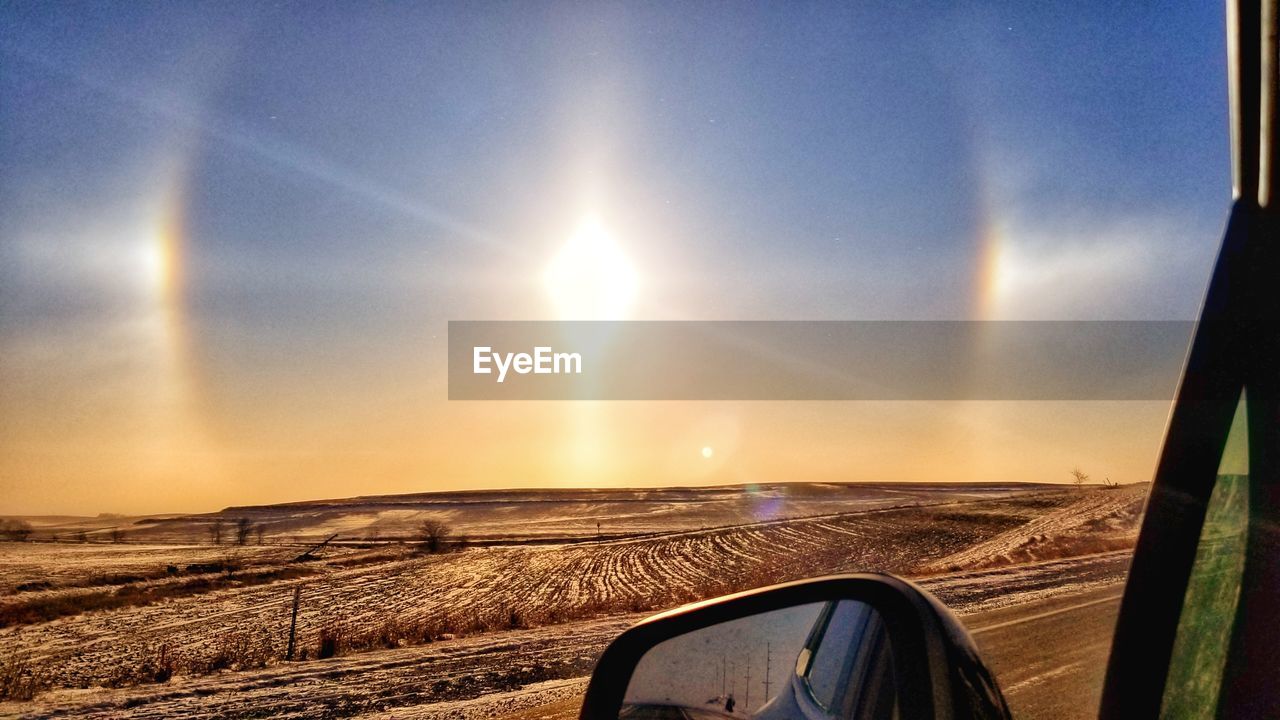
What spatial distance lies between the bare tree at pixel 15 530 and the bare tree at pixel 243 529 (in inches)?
711

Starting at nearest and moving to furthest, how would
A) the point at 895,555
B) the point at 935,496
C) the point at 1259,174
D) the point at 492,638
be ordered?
the point at 1259,174 < the point at 492,638 < the point at 895,555 < the point at 935,496

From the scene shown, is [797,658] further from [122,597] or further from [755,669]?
[122,597]

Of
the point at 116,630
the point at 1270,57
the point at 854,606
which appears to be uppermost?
the point at 1270,57

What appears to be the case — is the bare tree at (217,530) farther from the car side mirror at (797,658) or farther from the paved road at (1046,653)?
the car side mirror at (797,658)

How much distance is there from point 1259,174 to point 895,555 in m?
36.6

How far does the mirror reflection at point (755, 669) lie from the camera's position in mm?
2107

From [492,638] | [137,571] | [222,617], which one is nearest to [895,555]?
[492,638]

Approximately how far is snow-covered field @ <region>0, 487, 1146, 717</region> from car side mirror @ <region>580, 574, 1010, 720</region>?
1.77 ft

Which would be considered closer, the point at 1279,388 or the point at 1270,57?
the point at 1279,388

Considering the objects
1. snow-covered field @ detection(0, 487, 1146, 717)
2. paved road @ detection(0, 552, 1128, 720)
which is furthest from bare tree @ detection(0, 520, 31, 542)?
paved road @ detection(0, 552, 1128, 720)

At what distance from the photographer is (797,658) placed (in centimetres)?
243

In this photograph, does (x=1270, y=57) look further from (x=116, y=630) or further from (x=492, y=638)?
(x=116, y=630)

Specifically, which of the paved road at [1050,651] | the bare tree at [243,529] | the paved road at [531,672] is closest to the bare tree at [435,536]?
the bare tree at [243,529]

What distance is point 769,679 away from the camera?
2443 millimetres
